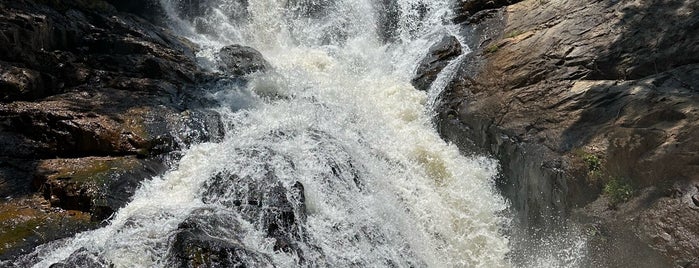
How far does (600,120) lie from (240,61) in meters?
8.43

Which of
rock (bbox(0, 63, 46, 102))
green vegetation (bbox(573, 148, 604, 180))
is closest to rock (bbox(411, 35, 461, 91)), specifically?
green vegetation (bbox(573, 148, 604, 180))

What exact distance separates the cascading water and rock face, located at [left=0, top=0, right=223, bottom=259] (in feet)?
1.70

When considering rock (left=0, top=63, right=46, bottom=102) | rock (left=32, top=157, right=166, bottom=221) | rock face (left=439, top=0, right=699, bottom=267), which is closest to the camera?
rock face (left=439, top=0, right=699, bottom=267)

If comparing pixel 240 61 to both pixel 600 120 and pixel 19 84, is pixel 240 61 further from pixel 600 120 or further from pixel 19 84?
pixel 600 120

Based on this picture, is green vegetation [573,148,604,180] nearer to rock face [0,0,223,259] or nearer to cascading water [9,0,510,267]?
cascading water [9,0,510,267]

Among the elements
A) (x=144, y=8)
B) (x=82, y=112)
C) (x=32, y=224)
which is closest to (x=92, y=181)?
(x=32, y=224)

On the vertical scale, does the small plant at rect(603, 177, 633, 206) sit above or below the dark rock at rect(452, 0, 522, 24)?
below

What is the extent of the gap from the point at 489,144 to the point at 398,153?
1.77 metres

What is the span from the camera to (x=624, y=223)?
20.6 feet

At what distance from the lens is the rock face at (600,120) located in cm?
610

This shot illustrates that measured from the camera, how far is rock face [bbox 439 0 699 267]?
6.10 m

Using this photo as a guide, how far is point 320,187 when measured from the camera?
7.33 metres

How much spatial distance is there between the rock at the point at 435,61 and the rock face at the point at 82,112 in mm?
5118

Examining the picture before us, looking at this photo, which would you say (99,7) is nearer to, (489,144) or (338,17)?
(338,17)
